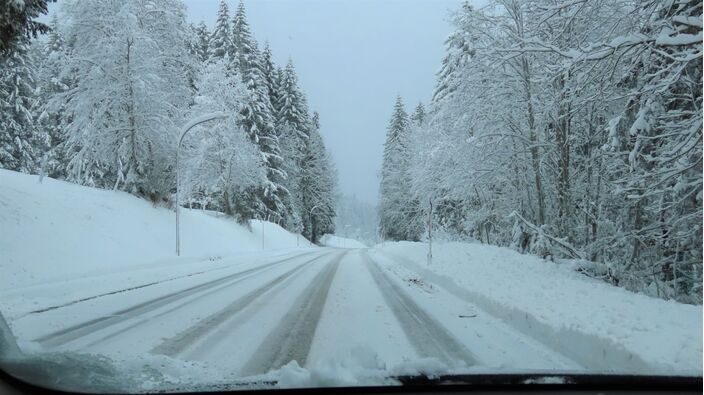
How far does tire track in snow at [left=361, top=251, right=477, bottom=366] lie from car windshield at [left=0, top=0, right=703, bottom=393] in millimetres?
58

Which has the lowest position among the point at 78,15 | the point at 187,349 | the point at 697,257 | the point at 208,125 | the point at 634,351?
the point at 187,349

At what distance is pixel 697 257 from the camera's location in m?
9.28

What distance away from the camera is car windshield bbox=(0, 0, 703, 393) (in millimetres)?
5043

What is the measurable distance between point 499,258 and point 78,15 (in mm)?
21549

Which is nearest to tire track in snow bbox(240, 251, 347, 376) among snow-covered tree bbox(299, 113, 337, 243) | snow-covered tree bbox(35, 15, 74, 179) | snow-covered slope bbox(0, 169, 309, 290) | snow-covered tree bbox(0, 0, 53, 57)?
snow-covered slope bbox(0, 169, 309, 290)

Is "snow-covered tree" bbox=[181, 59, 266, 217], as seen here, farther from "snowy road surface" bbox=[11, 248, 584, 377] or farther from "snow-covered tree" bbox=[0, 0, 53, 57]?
"snowy road surface" bbox=[11, 248, 584, 377]

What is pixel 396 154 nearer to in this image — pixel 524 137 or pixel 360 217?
pixel 524 137

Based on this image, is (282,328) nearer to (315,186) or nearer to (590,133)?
(590,133)

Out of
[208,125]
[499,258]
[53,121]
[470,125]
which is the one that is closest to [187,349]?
[499,258]

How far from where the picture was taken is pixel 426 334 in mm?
6480

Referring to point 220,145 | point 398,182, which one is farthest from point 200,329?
point 398,182

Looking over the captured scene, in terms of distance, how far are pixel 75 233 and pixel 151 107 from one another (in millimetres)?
9500

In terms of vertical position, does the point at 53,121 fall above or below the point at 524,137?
above

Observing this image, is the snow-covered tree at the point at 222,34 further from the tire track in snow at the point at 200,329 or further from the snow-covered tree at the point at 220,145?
the tire track in snow at the point at 200,329
